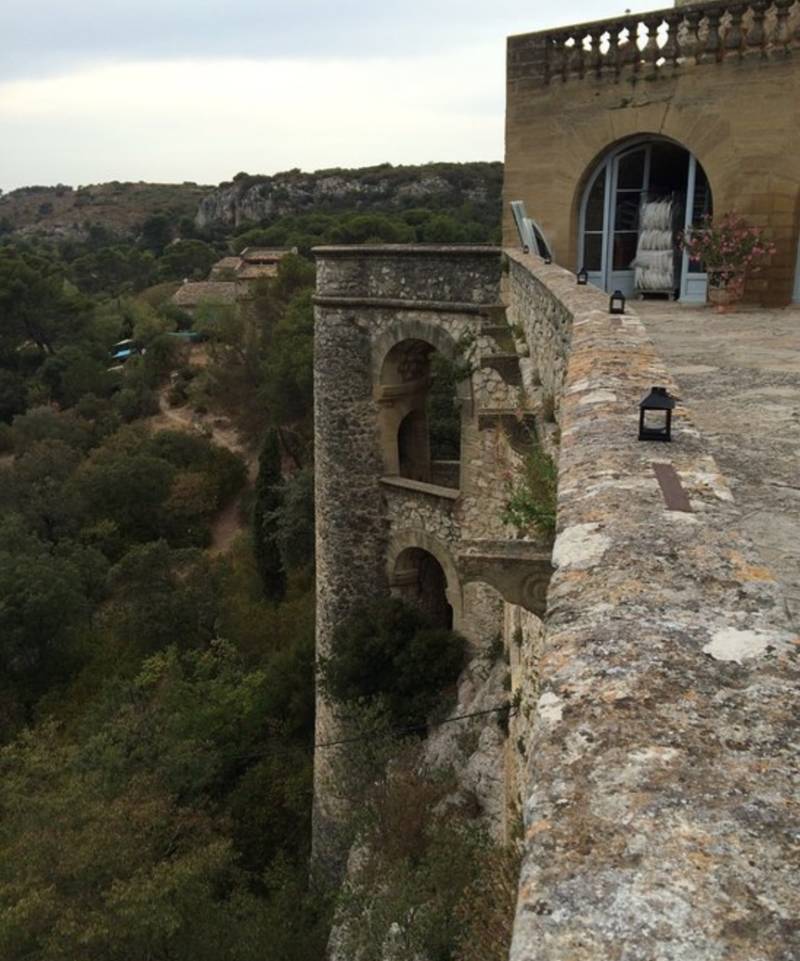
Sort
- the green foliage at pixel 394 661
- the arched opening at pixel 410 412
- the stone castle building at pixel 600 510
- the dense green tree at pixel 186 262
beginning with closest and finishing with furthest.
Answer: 1. the stone castle building at pixel 600 510
2. the green foliage at pixel 394 661
3. the arched opening at pixel 410 412
4. the dense green tree at pixel 186 262

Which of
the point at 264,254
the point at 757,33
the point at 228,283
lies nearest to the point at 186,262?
the point at 264,254

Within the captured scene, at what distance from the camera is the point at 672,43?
10.2 meters

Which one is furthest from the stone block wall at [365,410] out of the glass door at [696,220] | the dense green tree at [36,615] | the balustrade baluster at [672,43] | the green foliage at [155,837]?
the dense green tree at [36,615]

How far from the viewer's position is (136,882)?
9.80 meters

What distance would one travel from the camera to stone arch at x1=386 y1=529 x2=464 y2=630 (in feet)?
39.7

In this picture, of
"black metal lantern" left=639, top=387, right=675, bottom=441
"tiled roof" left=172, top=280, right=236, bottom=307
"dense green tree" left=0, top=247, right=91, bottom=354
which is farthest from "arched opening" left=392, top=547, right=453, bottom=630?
"tiled roof" left=172, top=280, right=236, bottom=307

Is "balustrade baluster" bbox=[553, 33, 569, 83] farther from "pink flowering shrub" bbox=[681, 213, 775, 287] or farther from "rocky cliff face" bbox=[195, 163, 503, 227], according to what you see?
"rocky cliff face" bbox=[195, 163, 503, 227]

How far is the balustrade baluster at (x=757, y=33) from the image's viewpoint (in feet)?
31.2

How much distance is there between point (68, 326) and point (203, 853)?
3553cm

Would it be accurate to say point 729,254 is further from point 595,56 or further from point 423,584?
point 423,584

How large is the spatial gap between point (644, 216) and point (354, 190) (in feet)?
225

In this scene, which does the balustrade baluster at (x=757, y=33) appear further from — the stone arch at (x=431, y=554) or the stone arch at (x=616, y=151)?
the stone arch at (x=431, y=554)

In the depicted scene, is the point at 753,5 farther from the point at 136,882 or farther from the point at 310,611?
the point at 310,611

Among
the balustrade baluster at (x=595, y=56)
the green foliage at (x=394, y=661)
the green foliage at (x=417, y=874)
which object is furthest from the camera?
the green foliage at (x=394, y=661)
